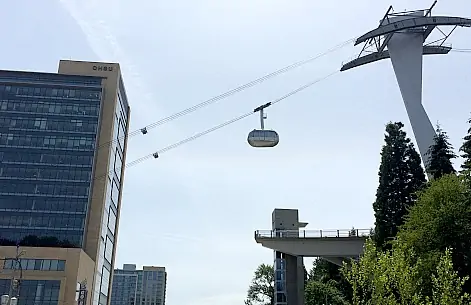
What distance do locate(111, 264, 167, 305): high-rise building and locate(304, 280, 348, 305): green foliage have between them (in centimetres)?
7329

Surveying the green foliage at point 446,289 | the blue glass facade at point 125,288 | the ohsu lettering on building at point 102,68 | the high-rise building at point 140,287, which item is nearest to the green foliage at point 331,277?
the green foliage at point 446,289

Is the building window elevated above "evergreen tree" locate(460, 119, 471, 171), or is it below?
below

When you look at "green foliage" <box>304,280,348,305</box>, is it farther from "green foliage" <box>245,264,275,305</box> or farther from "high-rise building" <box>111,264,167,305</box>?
"high-rise building" <box>111,264,167,305</box>

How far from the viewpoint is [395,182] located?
39.9 meters

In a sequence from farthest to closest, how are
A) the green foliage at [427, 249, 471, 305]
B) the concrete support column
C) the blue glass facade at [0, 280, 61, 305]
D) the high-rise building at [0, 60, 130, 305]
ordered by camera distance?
1. the high-rise building at [0, 60, 130, 305]
2. the blue glass facade at [0, 280, 61, 305]
3. the concrete support column
4. the green foliage at [427, 249, 471, 305]

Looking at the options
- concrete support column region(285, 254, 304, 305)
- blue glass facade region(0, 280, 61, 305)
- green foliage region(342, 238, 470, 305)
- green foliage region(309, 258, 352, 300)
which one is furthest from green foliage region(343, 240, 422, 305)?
blue glass facade region(0, 280, 61, 305)

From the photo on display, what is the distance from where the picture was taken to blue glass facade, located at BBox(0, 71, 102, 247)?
68.3m

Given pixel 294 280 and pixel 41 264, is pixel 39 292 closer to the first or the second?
pixel 41 264

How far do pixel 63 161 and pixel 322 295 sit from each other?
40856mm

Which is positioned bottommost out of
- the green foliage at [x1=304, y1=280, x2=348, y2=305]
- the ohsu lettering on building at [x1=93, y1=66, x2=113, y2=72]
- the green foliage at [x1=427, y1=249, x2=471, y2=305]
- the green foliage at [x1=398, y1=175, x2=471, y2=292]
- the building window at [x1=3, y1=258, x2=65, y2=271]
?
the green foliage at [x1=427, y1=249, x2=471, y2=305]

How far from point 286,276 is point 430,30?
22928mm

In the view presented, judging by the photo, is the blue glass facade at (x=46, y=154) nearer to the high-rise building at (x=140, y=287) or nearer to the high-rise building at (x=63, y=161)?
the high-rise building at (x=63, y=161)

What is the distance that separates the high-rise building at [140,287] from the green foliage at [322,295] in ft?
240

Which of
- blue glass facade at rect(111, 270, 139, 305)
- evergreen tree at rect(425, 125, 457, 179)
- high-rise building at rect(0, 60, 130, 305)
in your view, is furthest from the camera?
blue glass facade at rect(111, 270, 139, 305)
